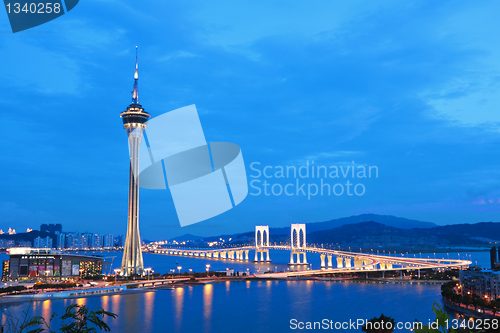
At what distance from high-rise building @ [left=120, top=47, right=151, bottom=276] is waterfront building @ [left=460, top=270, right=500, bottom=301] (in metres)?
21.1

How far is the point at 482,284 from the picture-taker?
59.2ft

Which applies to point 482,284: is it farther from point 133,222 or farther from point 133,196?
point 133,196

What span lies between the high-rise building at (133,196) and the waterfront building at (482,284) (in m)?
21.1

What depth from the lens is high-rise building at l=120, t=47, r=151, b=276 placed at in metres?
30.8

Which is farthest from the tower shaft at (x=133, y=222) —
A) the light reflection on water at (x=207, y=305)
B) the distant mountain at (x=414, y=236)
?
the distant mountain at (x=414, y=236)

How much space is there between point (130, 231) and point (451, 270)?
2415 centimetres

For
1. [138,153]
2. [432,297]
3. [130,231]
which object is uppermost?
[138,153]

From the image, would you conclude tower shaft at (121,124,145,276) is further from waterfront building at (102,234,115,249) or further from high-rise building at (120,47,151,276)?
waterfront building at (102,234,115,249)

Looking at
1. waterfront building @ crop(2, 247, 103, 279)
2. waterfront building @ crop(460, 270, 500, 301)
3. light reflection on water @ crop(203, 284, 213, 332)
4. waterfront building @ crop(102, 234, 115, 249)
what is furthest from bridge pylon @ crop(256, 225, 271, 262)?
waterfront building @ crop(102, 234, 115, 249)

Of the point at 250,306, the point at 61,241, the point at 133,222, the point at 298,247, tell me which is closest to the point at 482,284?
the point at 250,306

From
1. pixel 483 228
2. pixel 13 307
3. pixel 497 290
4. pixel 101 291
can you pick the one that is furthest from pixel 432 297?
pixel 483 228

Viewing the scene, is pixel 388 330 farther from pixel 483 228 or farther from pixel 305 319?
pixel 483 228

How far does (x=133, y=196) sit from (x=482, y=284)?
75.6 feet

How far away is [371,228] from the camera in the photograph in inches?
4572
